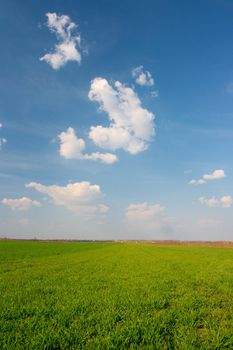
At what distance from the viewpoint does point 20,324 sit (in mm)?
8555

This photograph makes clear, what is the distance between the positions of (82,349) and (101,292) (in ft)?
23.5

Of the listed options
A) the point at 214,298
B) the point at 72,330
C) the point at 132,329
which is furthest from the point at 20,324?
the point at 214,298

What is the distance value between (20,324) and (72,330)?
161 cm

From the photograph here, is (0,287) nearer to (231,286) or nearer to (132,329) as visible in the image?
(132,329)

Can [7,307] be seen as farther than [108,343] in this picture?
Yes

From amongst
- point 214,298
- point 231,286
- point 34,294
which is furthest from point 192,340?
point 231,286

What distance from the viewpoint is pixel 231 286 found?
1658 centimetres

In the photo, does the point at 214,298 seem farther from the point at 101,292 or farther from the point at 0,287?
the point at 0,287

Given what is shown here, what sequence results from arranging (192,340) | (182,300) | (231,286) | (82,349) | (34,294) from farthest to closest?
(231,286) → (34,294) → (182,300) → (192,340) → (82,349)

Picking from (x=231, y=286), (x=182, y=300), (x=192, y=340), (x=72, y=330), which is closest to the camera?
(x=192, y=340)

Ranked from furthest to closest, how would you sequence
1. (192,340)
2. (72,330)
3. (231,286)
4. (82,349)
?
1. (231,286)
2. (72,330)
3. (192,340)
4. (82,349)

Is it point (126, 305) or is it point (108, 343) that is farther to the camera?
point (126, 305)

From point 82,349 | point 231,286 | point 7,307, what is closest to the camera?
point 82,349

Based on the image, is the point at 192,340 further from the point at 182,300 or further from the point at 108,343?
the point at 182,300
